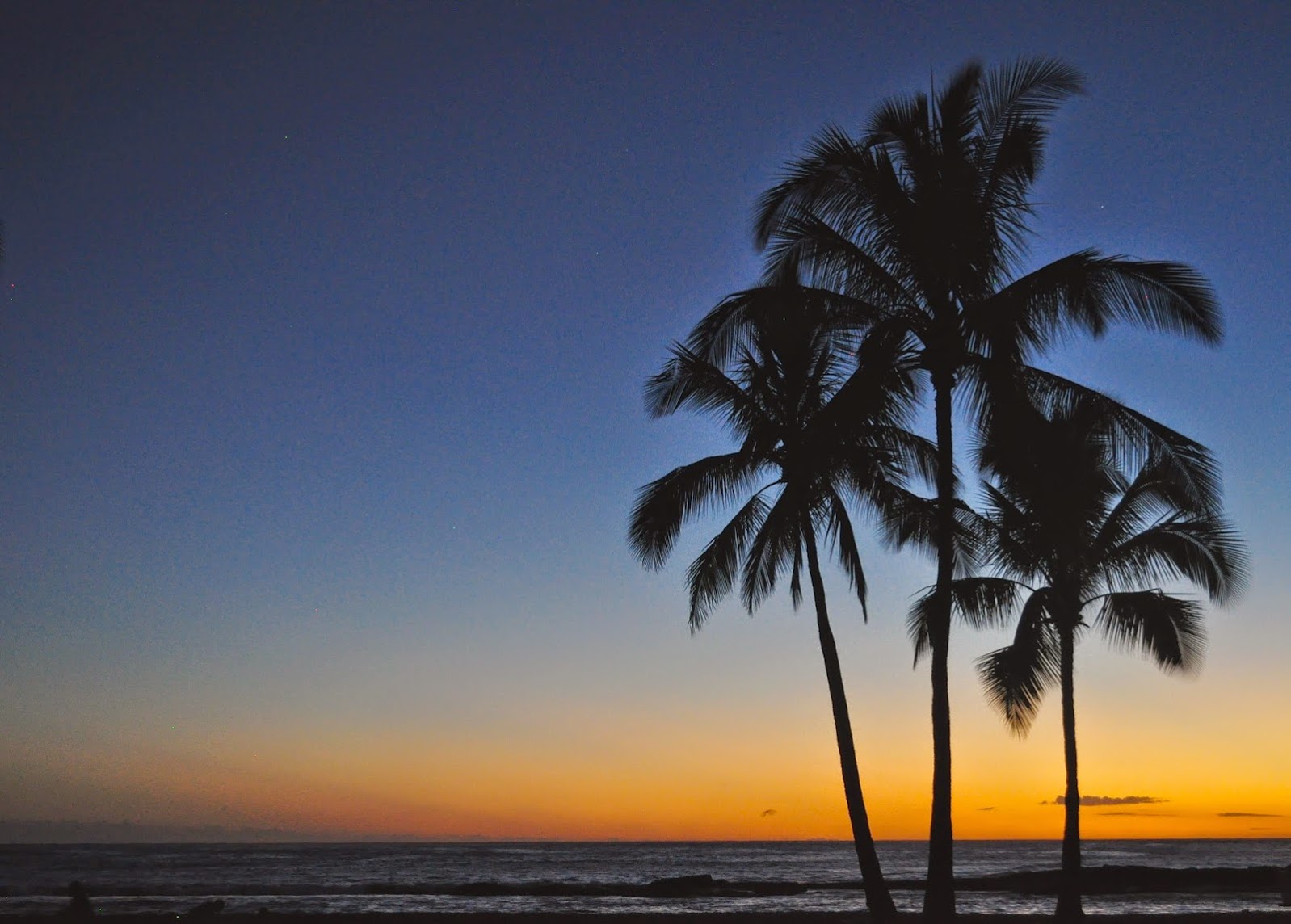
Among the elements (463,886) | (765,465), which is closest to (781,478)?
(765,465)

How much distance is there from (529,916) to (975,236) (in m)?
14.6

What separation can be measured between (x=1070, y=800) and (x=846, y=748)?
4.15m

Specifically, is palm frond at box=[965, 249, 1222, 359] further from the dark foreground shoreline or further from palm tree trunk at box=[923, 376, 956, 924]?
the dark foreground shoreline

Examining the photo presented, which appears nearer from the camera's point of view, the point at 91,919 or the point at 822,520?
the point at 822,520

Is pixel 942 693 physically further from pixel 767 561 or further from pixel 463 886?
pixel 463 886

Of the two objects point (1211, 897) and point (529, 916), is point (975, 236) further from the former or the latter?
point (1211, 897)

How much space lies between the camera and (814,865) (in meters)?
78.4

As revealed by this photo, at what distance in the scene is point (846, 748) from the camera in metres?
15.4

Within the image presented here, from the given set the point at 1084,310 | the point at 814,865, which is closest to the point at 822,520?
the point at 1084,310

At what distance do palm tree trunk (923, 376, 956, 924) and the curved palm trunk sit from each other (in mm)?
2382

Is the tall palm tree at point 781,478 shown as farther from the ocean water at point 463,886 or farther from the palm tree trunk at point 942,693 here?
the ocean water at point 463,886

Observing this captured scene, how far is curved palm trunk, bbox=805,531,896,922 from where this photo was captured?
1477cm

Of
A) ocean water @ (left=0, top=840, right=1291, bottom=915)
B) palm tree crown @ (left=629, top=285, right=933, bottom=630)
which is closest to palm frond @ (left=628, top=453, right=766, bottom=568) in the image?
palm tree crown @ (left=629, top=285, right=933, bottom=630)

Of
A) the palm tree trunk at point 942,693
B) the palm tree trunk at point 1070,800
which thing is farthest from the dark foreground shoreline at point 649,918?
the palm tree trunk at point 942,693
